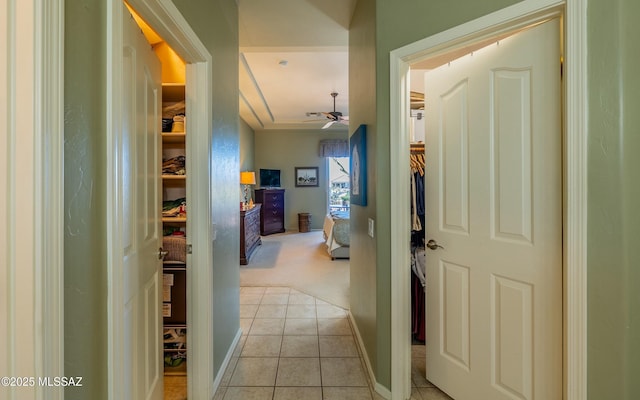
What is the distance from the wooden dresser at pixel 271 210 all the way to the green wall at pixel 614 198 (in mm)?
6528

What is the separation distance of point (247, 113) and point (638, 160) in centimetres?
605

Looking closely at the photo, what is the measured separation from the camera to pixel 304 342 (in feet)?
7.29

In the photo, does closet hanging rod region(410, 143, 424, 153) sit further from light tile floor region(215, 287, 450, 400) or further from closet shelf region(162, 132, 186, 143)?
closet shelf region(162, 132, 186, 143)

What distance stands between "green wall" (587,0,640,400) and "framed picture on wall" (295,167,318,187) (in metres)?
6.94

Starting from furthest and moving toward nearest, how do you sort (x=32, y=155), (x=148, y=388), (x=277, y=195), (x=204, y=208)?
(x=277, y=195) < (x=204, y=208) < (x=148, y=388) < (x=32, y=155)

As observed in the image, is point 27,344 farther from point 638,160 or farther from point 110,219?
point 638,160

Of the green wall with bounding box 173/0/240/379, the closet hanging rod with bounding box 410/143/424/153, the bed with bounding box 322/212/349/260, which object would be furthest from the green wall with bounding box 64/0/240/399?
the bed with bounding box 322/212/349/260

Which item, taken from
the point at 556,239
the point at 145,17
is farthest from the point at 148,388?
the point at 556,239

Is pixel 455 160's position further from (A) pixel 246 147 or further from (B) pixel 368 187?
(A) pixel 246 147

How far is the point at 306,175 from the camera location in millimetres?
7855

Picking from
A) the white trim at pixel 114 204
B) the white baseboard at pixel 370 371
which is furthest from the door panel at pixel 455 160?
the white trim at pixel 114 204

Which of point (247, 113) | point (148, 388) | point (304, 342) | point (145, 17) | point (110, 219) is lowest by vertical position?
point (304, 342)

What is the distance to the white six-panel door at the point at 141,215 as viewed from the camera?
3.42ft

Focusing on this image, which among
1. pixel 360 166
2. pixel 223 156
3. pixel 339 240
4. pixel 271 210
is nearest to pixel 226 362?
pixel 223 156
